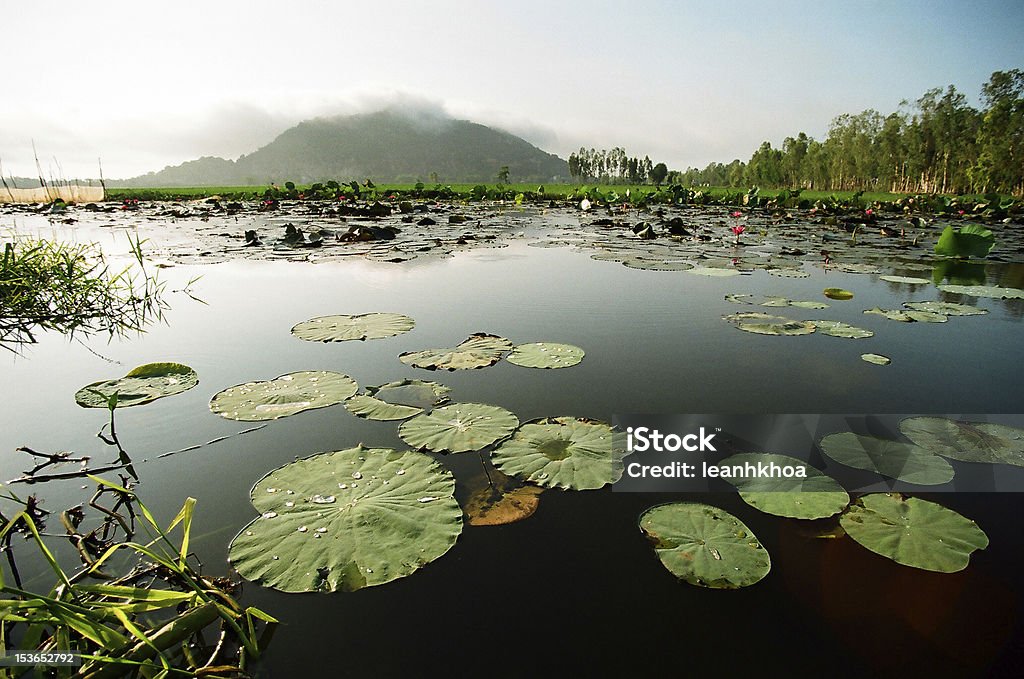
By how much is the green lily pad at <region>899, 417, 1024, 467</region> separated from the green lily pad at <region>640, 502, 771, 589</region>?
1.25 meters

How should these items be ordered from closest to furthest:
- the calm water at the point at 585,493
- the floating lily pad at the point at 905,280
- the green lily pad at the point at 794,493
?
the calm water at the point at 585,493 < the green lily pad at the point at 794,493 < the floating lily pad at the point at 905,280

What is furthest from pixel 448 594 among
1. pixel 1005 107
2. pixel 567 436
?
pixel 1005 107

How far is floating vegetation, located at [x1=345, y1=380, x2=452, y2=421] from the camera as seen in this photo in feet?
8.14

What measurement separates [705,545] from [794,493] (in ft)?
1.73

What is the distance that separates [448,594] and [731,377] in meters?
2.28

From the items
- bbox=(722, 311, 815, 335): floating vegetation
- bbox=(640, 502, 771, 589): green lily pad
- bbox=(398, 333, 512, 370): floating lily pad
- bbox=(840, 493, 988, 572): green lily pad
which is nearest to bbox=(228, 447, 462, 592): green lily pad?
bbox=(640, 502, 771, 589): green lily pad

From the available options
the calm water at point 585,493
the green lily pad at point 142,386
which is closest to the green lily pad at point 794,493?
the calm water at point 585,493

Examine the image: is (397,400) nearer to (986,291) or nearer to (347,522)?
(347,522)

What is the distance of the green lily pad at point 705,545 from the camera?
58.7 inches

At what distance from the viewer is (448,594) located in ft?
4.70

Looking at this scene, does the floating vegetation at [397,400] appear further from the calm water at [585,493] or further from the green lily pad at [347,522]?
the green lily pad at [347,522]

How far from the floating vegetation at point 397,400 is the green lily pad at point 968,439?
240 centimetres

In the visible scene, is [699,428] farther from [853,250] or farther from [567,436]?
[853,250]

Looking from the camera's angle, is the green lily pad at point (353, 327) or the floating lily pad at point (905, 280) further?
the floating lily pad at point (905, 280)
